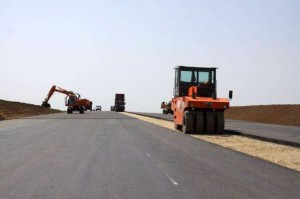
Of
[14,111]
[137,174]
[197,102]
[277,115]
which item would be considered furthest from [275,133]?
[14,111]

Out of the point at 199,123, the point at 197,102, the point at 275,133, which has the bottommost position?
the point at 275,133

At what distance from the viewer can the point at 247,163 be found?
42.8 ft

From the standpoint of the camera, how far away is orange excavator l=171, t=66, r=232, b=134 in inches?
1032

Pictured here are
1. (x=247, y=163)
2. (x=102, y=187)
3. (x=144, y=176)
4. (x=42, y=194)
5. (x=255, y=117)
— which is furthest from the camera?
(x=255, y=117)

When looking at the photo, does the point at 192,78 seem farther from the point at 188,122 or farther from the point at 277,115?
the point at 277,115

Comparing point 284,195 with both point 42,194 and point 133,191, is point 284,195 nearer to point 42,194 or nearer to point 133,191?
point 133,191

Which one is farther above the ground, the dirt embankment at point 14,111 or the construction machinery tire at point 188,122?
the dirt embankment at point 14,111

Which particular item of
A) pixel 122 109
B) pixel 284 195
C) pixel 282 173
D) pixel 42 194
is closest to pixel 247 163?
pixel 282 173

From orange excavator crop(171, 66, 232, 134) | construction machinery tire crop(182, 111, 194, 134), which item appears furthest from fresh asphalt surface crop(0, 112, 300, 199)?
orange excavator crop(171, 66, 232, 134)

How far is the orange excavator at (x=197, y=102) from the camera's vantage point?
86.0ft

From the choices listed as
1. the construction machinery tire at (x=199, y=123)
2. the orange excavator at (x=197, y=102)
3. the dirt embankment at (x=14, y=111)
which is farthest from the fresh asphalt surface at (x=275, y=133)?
the dirt embankment at (x=14, y=111)

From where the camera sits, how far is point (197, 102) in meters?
25.9

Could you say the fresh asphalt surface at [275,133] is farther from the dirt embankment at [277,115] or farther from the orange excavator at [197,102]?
the dirt embankment at [277,115]

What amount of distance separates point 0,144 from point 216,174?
10241 millimetres
